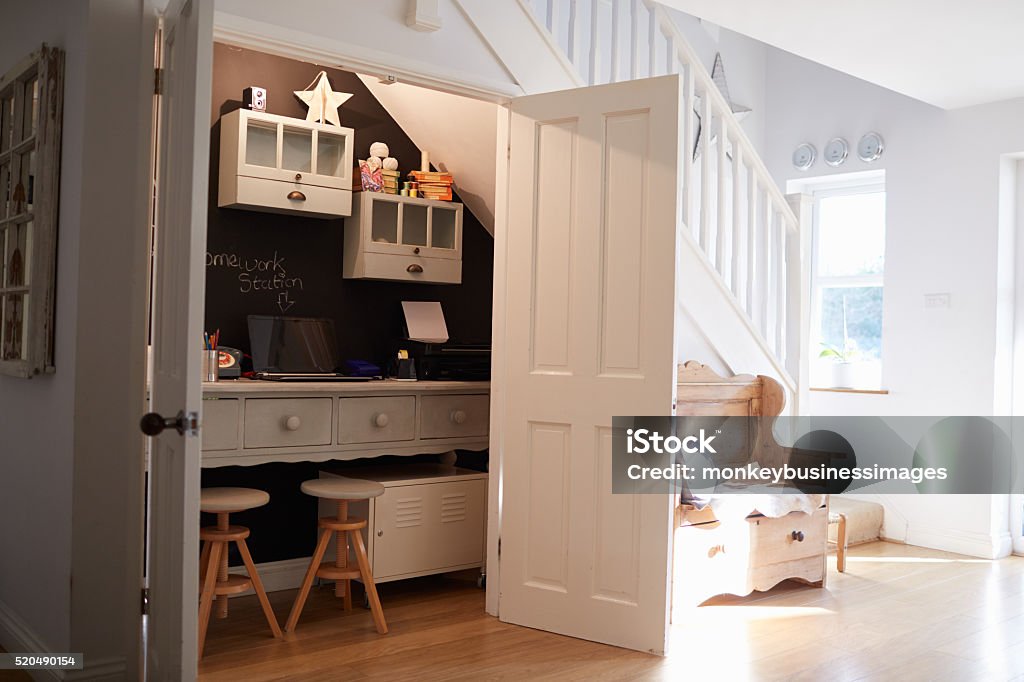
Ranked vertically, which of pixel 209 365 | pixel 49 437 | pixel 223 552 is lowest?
pixel 223 552

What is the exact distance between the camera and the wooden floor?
3.21 metres

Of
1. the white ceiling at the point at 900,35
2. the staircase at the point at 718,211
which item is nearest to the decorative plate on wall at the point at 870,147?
the white ceiling at the point at 900,35

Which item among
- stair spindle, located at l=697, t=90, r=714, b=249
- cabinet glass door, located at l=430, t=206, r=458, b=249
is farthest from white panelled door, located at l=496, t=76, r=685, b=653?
stair spindle, located at l=697, t=90, r=714, b=249

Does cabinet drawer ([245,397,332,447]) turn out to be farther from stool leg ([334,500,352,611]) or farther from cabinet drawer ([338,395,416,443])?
stool leg ([334,500,352,611])

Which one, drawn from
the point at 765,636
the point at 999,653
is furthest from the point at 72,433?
the point at 999,653

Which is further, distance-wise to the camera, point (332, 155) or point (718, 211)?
point (718, 211)

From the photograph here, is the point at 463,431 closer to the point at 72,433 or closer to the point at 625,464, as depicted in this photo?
the point at 625,464

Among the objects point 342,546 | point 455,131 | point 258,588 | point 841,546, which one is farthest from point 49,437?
point 841,546

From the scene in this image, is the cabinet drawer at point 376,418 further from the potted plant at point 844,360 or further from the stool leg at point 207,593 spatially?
the potted plant at point 844,360

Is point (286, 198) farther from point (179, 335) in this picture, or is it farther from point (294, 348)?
point (179, 335)

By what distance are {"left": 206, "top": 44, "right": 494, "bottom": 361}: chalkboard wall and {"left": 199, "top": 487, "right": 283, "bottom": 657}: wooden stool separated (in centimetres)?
89

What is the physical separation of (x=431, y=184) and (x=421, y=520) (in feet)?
5.34

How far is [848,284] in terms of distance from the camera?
20.7ft

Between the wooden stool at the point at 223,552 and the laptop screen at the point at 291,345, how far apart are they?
670 millimetres
